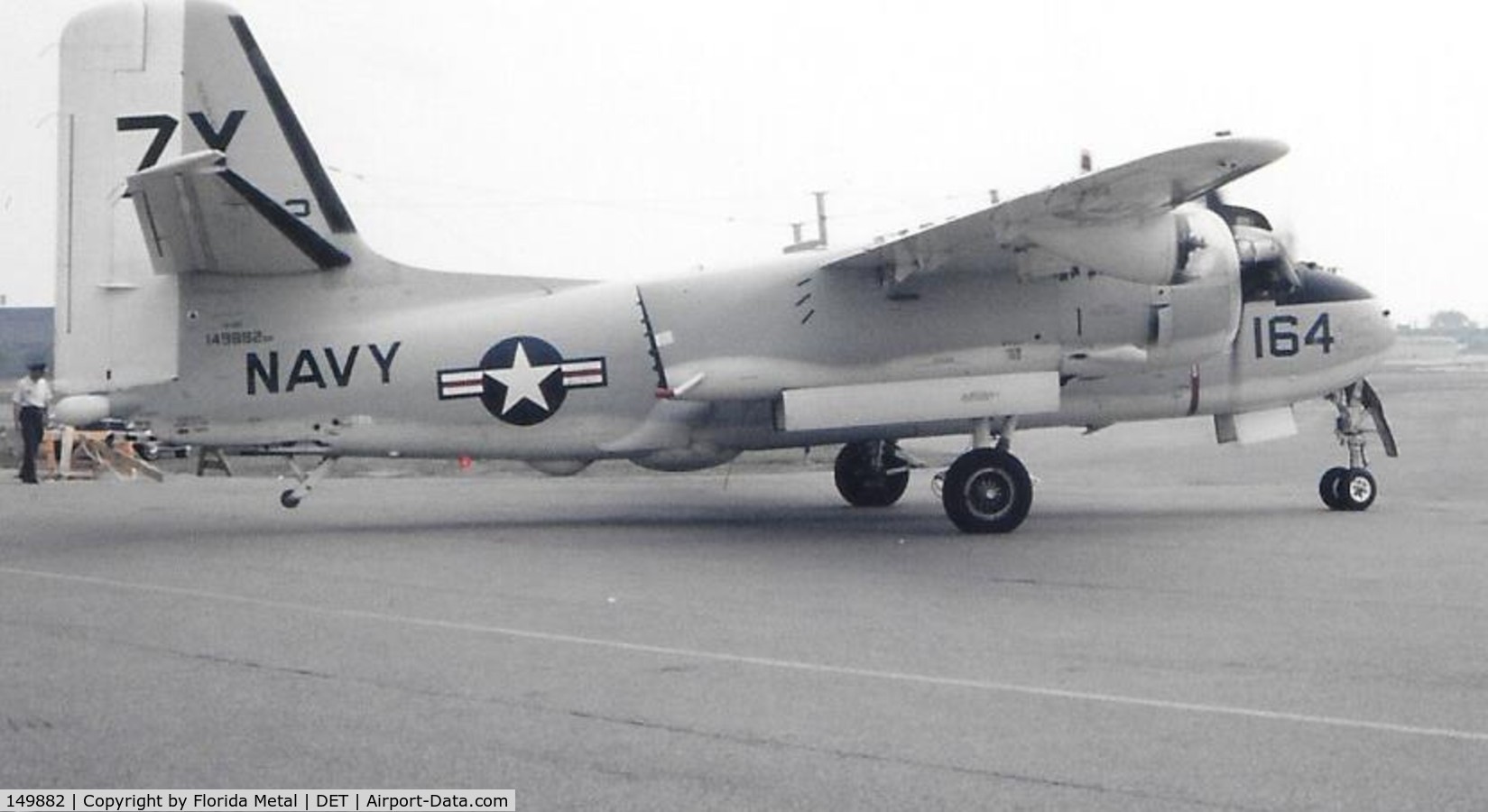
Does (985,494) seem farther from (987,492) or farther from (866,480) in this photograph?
(866,480)

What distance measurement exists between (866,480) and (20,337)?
71.5m

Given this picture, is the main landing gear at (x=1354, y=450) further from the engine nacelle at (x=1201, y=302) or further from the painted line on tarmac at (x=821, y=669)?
the painted line on tarmac at (x=821, y=669)

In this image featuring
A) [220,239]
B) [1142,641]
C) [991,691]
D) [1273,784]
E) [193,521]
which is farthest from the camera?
[193,521]

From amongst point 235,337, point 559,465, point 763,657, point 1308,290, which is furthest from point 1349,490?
point 235,337

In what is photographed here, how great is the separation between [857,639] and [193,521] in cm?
1095

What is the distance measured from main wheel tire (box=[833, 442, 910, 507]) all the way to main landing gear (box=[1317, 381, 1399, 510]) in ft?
15.8

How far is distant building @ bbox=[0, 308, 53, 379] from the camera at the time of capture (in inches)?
3167

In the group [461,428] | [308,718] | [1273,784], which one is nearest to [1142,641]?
[1273,784]

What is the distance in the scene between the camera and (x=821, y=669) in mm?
10125

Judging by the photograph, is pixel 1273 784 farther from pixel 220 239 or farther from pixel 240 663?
pixel 220 239

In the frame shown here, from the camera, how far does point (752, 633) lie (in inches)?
452

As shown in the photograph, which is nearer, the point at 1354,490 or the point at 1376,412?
the point at 1354,490
